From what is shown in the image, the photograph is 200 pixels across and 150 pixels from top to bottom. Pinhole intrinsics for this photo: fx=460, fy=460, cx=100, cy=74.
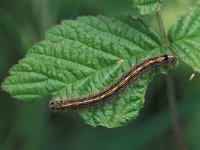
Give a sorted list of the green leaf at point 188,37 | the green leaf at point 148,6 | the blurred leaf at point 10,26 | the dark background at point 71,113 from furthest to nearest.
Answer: the dark background at point 71,113 → the blurred leaf at point 10,26 → the green leaf at point 188,37 → the green leaf at point 148,6

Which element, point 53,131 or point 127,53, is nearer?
point 127,53

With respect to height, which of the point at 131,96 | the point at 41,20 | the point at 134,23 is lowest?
the point at 131,96

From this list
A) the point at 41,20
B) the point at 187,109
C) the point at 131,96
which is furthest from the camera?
the point at 41,20

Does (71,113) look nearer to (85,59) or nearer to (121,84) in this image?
(85,59)

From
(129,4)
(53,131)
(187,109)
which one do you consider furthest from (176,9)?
(53,131)

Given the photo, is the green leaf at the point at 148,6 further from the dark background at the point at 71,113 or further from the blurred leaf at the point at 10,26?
the blurred leaf at the point at 10,26

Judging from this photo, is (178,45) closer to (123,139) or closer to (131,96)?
(131,96)

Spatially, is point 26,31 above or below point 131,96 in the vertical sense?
above

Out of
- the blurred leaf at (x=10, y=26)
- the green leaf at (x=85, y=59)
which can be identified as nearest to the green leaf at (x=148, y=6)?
the green leaf at (x=85, y=59)
